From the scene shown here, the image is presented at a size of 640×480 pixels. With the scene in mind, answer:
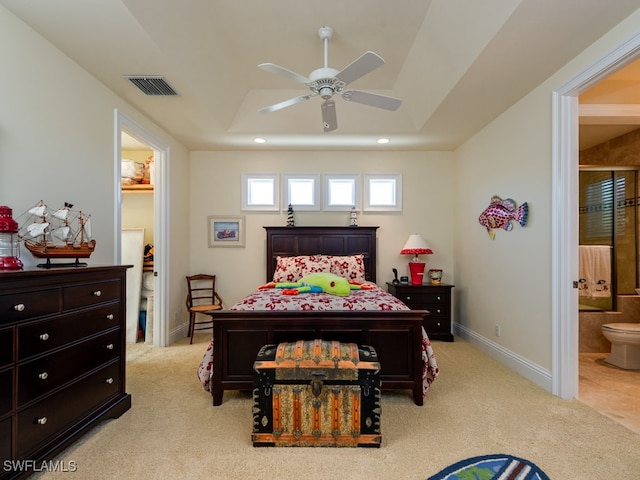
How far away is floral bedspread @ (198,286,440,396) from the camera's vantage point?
2.82 m

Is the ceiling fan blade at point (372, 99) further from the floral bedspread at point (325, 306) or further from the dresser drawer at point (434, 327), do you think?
the dresser drawer at point (434, 327)

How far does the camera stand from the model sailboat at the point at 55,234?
2191mm

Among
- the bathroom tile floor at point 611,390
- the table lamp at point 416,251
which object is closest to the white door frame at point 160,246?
the table lamp at point 416,251

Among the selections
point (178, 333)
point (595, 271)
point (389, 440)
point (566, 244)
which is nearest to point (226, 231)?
point (178, 333)

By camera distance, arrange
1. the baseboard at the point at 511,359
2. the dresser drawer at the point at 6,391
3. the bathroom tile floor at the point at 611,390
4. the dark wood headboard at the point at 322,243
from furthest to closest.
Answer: the dark wood headboard at the point at 322,243 < the baseboard at the point at 511,359 < the bathroom tile floor at the point at 611,390 < the dresser drawer at the point at 6,391

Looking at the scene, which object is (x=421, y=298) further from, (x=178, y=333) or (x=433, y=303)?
(x=178, y=333)

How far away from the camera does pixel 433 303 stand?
4.66m

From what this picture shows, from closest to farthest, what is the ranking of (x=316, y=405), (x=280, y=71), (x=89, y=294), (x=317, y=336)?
(x=316, y=405) < (x=89, y=294) < (x=280, y=71) < (x=317, y=336)

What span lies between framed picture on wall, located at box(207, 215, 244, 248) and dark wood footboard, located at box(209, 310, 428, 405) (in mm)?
2466

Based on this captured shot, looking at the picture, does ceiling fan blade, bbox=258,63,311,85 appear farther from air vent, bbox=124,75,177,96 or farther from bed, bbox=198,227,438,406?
bed, bbox=198,227,438,406

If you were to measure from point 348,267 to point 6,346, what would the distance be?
3.42 metres

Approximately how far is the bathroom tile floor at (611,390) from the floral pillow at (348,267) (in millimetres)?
2449

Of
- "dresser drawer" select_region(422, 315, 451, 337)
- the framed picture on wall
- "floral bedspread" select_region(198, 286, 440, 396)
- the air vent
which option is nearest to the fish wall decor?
"dresser drawer" select_region(422, 315, 451, 337)

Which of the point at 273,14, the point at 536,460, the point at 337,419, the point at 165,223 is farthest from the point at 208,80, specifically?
the point at 536,460
